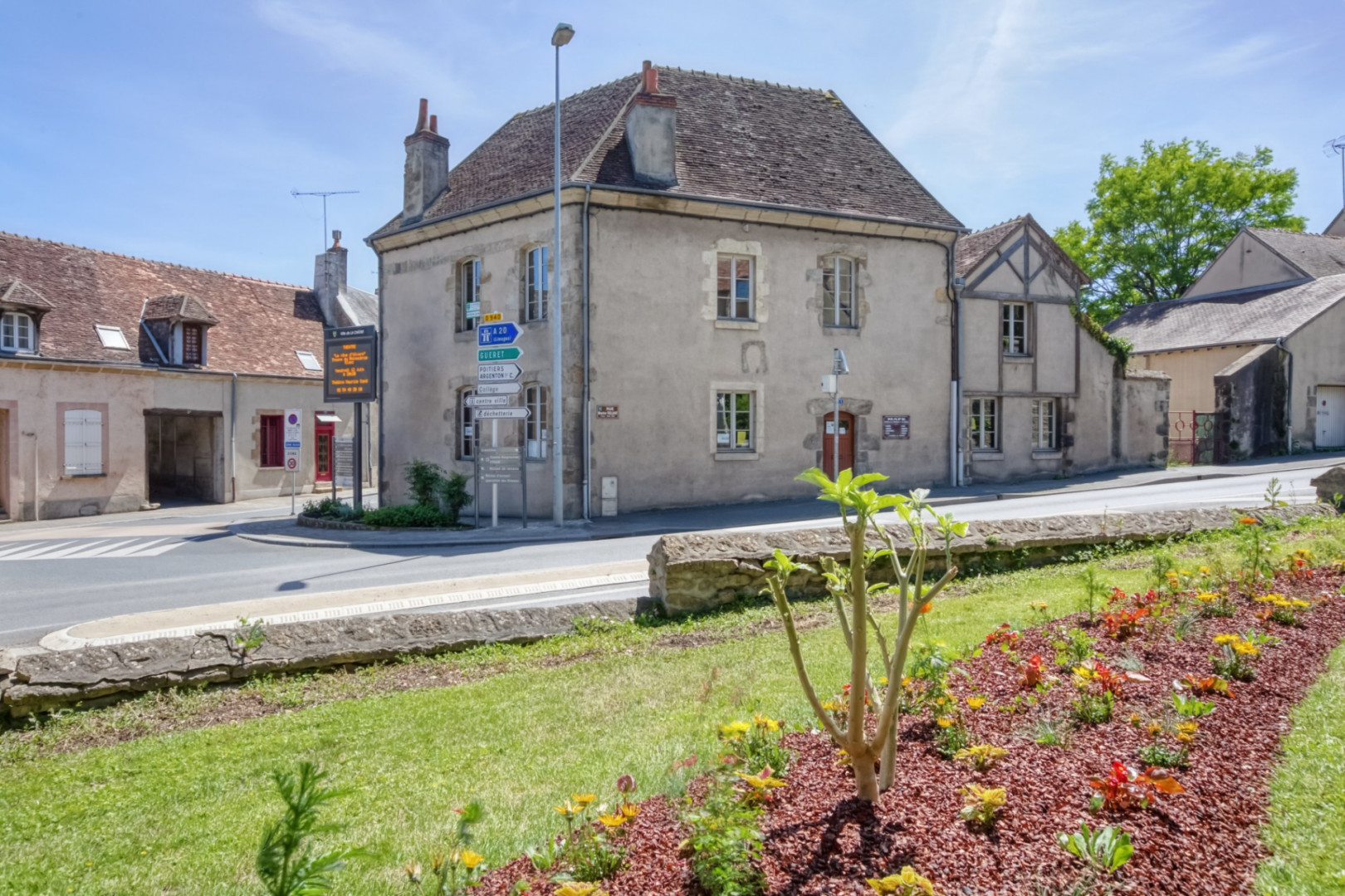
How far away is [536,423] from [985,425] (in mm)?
11404

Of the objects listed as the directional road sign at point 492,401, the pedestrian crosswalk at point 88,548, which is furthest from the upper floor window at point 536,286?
the pedestrian crosswalk at point 88,548

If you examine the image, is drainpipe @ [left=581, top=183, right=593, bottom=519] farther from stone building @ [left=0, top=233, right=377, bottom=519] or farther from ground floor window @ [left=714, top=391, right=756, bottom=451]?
stone building @ [left=0, top=233, right=377, bottom=519]

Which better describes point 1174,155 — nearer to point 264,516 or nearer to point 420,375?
point 420,375

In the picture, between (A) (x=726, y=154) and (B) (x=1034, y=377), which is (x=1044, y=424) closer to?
(B) (x=1034, y=377)

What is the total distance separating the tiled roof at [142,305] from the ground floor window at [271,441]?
1.55 m

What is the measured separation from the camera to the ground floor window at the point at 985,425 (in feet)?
77.7

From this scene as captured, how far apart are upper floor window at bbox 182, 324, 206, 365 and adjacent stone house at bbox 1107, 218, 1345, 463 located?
30382 millimetres

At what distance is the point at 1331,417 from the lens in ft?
104

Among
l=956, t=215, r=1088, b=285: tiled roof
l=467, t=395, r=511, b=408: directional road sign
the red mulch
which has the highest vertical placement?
l=956, t=215, r=1088, b=285: tiled roof

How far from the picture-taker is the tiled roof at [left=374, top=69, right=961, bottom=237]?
20219mm

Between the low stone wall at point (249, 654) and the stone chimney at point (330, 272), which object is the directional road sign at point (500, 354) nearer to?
the low stone wall at point (249, 654)

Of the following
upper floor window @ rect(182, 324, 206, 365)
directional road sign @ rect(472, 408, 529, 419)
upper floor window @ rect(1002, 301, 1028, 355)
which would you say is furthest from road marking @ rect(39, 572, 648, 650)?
upper floor window @ rect(182, 324, 206, 365)

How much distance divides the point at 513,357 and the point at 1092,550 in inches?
430

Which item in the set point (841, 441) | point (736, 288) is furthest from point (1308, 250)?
point (736, 288)
